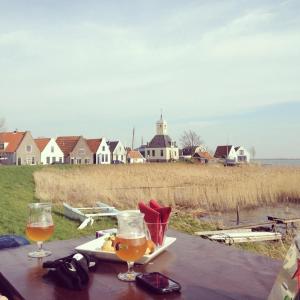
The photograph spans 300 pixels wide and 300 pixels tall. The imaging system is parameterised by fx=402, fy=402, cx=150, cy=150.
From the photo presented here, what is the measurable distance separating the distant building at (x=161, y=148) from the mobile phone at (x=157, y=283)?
59.0 meters

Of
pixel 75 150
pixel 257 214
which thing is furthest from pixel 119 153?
pixel 257 214

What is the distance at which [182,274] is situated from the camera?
5.79ft

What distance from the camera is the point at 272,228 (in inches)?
418

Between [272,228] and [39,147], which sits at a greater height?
[39,147]

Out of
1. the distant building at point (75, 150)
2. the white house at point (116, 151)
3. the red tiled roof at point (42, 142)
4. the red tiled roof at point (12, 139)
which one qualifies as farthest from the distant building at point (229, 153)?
the red tiled roof at point (12, 139)

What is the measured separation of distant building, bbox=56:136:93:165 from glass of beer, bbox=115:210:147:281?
4650 cm

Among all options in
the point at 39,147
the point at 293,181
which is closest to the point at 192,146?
the point at 39,147

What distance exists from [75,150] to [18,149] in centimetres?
748

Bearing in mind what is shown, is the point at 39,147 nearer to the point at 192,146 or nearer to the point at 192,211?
the point at 192,146

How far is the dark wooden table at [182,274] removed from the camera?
5.00ft

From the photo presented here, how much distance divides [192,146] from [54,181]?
178 feet

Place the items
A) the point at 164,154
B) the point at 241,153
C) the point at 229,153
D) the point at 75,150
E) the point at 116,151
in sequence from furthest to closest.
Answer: the point at 241,153 → the point at 229,153 → the point at 164,154 → the point at 116,151 → the point at 75,150

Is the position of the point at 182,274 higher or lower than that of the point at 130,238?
lower

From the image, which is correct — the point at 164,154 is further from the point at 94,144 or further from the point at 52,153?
the point at 52,153
